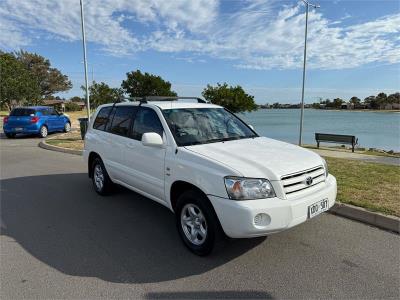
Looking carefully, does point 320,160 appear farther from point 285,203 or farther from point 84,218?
point 84,218

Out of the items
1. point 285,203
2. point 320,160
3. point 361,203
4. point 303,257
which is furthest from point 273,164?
point 361,203

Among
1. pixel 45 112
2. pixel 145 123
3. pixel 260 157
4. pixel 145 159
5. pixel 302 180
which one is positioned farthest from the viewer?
pixel 45 112

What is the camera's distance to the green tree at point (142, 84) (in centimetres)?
4803

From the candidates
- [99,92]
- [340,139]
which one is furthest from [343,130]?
[99,92]

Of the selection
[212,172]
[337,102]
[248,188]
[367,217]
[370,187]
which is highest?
[337,102]

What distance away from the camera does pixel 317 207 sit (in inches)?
143

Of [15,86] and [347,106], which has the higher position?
[15,86]

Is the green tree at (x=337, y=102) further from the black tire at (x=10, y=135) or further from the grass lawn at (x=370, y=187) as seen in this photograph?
the grass lawn at (x=370, y=187)

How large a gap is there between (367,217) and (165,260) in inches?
116

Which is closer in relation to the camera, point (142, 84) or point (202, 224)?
point (202, 224)

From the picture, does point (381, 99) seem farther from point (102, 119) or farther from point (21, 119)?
point (102, 119)

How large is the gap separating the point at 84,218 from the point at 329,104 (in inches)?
4953

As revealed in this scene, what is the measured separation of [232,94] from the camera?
1352 inches

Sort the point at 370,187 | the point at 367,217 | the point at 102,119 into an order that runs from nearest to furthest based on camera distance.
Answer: the point at 367,217 < the point at 370,187 < the point at 102,119
